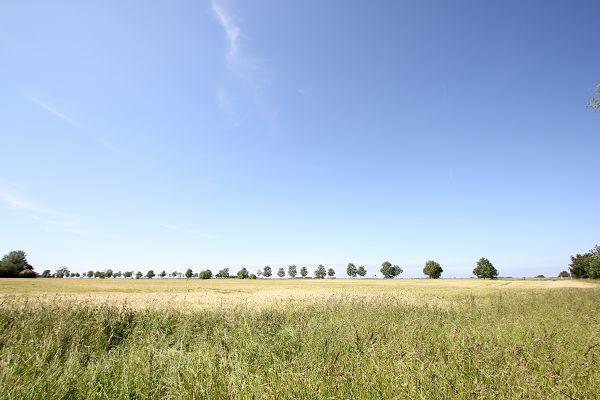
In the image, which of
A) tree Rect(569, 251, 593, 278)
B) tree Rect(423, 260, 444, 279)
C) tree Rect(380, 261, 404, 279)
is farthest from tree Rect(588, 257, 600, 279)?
tree Rect(380, 261, 404, 279)

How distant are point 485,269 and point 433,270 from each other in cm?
2414

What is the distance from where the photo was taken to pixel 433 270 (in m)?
151

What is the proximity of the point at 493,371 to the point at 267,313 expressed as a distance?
25.0ft

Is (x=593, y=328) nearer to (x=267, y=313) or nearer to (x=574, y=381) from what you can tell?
(x=574, y=381)

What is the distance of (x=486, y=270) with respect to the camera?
5753 inches

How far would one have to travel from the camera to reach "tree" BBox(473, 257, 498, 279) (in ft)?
477

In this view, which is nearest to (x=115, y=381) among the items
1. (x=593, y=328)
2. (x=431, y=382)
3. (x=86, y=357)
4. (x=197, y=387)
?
(x=197, y=387)

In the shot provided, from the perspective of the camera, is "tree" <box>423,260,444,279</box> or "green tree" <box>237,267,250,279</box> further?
"green tree" <box>237,267,250,279</box>

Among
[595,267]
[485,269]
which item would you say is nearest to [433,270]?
[485,269]

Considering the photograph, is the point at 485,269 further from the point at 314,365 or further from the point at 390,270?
the point at 314,365

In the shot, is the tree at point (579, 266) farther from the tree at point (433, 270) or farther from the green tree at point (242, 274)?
the green tree at point (242, 274)

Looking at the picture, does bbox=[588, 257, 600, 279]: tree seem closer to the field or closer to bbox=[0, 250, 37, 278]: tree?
the field

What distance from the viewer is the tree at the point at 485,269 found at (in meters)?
145

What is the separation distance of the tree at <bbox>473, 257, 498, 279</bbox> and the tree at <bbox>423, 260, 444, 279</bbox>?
17.1m
